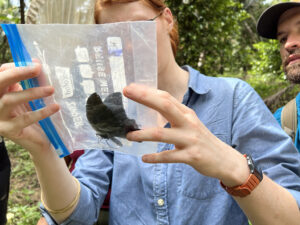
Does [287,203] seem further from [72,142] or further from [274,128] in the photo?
[72,142]

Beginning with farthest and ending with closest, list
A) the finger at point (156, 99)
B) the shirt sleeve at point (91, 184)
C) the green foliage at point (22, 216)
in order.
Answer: the green foliage at point (22, 216)
the shirt sleeve at point (91, 184)
the finger at point (156, 99)

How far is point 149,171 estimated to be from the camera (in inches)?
44.7

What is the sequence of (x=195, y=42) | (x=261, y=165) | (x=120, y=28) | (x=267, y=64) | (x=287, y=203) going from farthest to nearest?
(x=267, y=64), (x=195, y=42), (x=261, y=165), (x=287, y=203), (x=120, y=28)

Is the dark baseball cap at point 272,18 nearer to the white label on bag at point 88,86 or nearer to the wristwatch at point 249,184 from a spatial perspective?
the wristwatch at point 249,184

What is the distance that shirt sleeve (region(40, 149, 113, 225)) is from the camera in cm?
107

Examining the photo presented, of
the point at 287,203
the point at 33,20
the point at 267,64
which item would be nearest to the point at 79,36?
the point at 287,203

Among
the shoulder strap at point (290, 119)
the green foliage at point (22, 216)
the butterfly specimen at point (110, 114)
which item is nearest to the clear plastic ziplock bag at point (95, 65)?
the butterfly specimen at point (110, 114)

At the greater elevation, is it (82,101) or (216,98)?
(82,101)

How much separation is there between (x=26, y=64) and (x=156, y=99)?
36 centimetres

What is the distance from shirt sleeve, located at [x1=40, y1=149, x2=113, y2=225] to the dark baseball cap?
57.9 inches

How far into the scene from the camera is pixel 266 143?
3.11 ft

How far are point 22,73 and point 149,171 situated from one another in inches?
25.8

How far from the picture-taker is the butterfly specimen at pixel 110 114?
72 cm

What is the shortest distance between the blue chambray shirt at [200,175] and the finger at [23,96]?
1.65 ft
